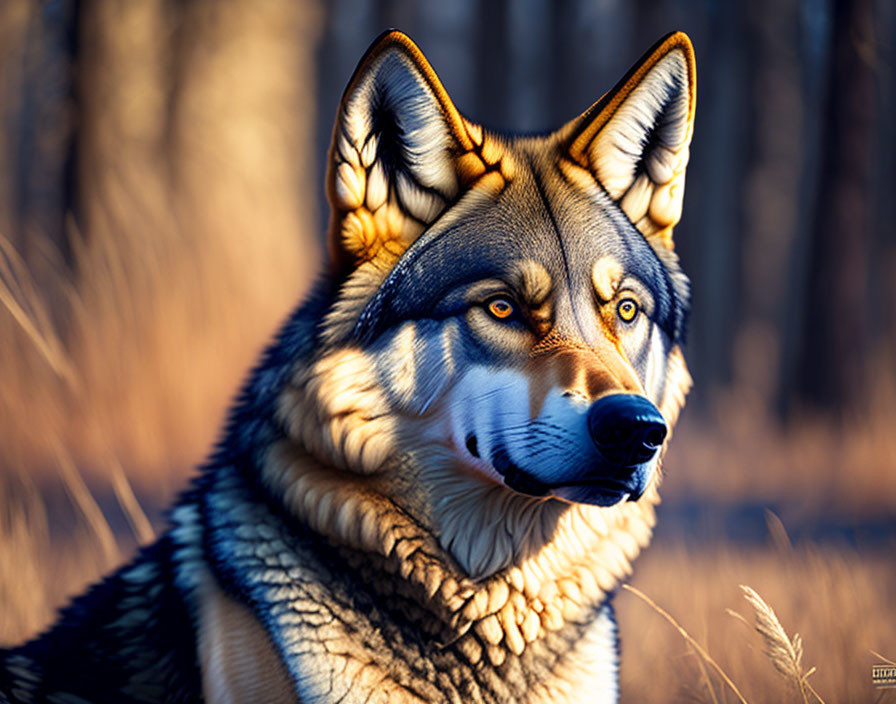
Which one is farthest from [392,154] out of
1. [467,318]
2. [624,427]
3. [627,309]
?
[624,427]

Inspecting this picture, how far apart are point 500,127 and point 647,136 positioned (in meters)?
0.92

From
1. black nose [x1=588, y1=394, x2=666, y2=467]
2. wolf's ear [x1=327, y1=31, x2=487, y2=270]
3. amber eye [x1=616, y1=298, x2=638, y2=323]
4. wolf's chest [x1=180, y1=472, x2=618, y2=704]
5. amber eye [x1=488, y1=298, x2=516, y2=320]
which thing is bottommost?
wolf's chest [x1=180, y1=472, x2=618, y2=704]

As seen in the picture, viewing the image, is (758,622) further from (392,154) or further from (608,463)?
(392,154)

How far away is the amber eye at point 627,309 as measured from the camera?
6.37 feet

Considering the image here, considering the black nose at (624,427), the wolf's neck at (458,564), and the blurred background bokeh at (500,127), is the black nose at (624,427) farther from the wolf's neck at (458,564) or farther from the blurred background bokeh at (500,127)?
the blurred background bokeh at (500,127)

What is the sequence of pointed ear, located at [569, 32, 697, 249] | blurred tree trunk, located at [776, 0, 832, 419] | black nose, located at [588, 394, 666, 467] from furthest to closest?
blurred tree trunk, located at [776, 0, 832, 419] < pointed ear, located at [569, 32, 697, 249] < black nose, located at [588, 394, 666, 467]

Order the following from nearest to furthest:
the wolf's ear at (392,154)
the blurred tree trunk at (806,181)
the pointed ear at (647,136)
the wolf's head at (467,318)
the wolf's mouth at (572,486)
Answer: the wolf's mouth at (572,486)
the wolf's head at (467,318)
the wolf's ear at (392,154)
the pointed ear at (647,136)
the blurred tree trunk at (806,181)

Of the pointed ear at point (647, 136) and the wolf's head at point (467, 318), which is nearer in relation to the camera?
the wolf's head at point (467, 318)

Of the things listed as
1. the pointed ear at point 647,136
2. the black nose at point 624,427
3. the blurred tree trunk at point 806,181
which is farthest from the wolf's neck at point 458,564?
the blurred tree trunk at point 806,181

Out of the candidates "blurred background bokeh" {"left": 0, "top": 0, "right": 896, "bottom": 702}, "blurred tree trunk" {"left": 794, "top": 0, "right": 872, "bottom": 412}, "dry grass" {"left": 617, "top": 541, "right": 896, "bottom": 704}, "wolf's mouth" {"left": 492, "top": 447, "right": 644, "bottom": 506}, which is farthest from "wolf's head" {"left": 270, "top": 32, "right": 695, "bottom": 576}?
"blurred tree trunk" {"left": 794, "top": 0, "right": 872, "bottom": 412}

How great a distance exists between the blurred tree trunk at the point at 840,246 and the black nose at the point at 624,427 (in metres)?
4.11

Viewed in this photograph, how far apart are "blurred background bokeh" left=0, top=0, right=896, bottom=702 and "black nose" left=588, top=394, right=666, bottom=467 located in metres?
1.59

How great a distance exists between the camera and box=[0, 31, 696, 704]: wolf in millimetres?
1720

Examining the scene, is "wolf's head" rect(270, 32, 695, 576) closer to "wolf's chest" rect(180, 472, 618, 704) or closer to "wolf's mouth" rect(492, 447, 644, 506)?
"wolf's mouth" rect(492, 447, 644, 506)
